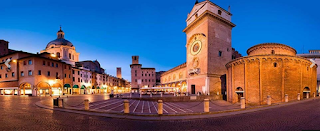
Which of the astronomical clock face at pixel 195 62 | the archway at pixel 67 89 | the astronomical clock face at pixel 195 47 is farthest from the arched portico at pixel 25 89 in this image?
the astronomical clock face at pixel 195 47

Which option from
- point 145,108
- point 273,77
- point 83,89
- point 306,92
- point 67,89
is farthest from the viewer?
point 83,89

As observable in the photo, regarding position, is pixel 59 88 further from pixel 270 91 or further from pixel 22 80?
pixel 270 91

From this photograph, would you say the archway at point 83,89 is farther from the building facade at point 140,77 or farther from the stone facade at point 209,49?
the stone facade at point 209,49

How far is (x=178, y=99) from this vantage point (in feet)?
88.7

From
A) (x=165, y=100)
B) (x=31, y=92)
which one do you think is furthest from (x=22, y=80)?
(x=165, y=100)

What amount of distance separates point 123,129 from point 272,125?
880cm

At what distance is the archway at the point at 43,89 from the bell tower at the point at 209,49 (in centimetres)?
3700

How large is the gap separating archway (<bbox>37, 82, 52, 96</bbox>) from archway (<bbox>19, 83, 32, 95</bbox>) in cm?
208

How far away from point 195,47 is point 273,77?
709 inches

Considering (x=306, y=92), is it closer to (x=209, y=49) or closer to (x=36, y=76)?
(x=209, y=49)

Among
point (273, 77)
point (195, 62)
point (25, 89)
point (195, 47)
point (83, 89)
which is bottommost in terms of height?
point (83, 89)

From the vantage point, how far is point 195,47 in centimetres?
3844

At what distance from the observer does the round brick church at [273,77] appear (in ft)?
78.4

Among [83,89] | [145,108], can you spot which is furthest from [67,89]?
[145,108]
